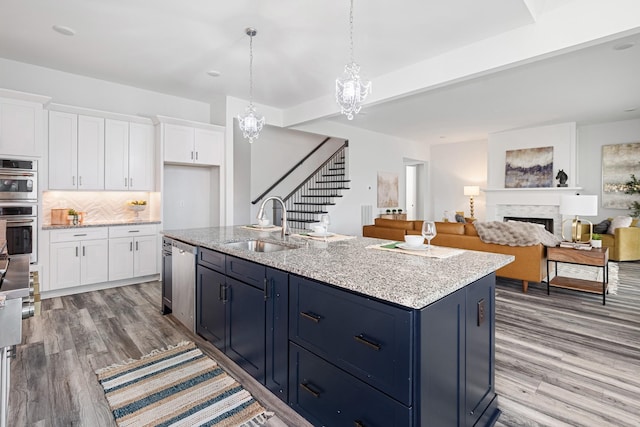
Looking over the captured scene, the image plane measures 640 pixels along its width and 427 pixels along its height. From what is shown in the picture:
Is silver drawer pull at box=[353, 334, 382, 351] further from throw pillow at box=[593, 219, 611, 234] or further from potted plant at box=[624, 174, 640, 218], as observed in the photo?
potted plant at box=[624, 174, 640, 218]

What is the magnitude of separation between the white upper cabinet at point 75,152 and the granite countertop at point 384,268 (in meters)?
3.11

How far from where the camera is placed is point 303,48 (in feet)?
12.2

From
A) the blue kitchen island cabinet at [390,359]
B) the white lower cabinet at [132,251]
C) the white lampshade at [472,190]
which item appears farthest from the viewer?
the white lampshade at [472,190]

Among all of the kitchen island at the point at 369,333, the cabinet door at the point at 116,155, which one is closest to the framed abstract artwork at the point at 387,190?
the cabinet door at the point at 116,155

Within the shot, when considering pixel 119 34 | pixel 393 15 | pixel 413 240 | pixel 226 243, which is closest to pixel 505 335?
pixel 413 240

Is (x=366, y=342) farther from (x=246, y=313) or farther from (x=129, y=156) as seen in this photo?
(x=129, y=156)

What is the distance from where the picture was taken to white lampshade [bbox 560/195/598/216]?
4148 mm

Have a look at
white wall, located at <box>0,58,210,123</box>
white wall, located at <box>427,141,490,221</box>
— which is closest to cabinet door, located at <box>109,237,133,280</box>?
white wall, located at <box>0,58,210,123</box>

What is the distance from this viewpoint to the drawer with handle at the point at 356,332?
51.6 inches

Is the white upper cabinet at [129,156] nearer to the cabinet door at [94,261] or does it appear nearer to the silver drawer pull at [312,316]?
the cabinet door at [94,261]

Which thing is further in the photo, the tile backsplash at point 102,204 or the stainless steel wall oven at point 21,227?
the tile backsplash at point 102,204

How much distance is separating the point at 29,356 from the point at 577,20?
5.30 meters

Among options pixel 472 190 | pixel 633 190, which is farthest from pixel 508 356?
pixel 472 190

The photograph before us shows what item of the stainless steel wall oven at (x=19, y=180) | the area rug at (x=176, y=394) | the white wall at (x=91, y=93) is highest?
the white wall at (x=91, y=93)
